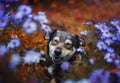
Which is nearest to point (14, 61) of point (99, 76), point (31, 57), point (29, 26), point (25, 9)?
point (31, 57)

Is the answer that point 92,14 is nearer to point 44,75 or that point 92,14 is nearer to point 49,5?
point 49,5

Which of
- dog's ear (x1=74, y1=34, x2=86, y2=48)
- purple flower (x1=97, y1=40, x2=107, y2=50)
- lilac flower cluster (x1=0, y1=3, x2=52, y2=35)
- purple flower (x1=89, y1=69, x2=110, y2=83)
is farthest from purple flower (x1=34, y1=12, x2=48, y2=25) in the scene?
purple flower (x1=89, y1=69, x2=110, y2=83)

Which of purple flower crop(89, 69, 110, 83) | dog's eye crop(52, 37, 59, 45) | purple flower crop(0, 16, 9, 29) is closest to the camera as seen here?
purple flower crop(89, 69, 110, 83)

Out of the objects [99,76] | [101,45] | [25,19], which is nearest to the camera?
[99,76]

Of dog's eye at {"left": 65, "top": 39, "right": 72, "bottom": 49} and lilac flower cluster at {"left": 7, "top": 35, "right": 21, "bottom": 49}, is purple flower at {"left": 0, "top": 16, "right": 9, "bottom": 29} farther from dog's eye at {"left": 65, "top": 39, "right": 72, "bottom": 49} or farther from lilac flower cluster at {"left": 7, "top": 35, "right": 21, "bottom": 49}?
dog's eye at {"left": 65, "top": 39, "right": 72, "bottom": 49}

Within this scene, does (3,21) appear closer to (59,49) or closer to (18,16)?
(18,16)
